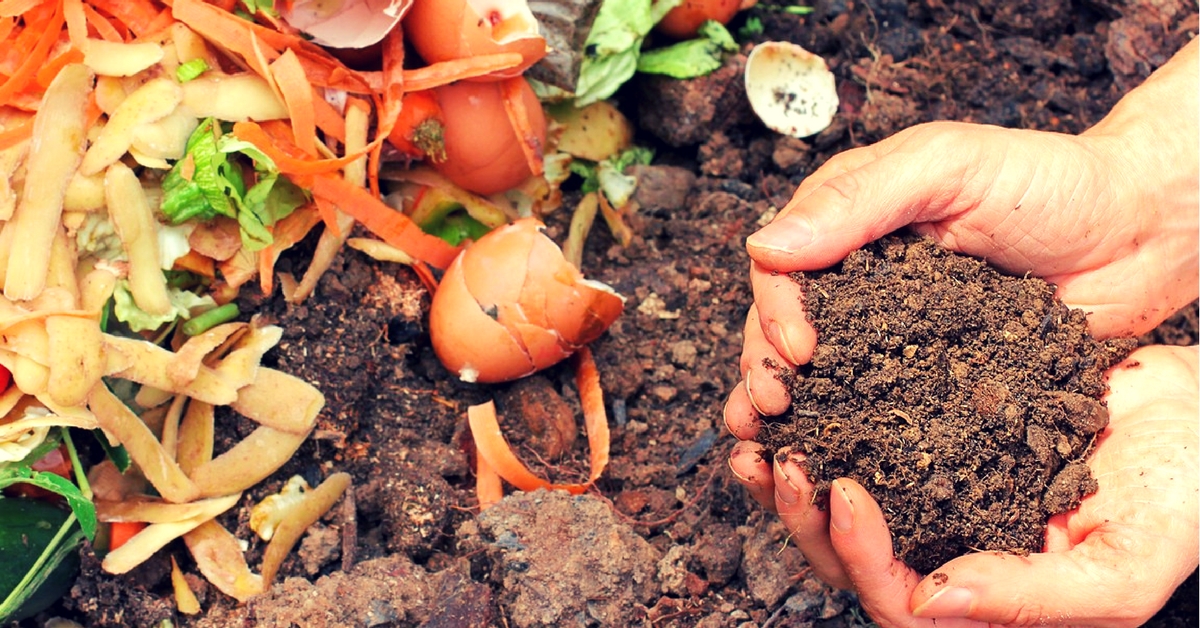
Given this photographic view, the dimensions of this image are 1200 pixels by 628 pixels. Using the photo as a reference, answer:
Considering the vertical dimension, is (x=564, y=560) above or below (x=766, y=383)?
below

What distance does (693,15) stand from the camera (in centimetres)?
254

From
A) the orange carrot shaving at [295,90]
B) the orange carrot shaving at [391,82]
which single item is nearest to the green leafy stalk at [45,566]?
the orange carrot shaving at [295,90]

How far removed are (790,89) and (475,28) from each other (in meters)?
0.88

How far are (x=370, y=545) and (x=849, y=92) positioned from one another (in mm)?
1576

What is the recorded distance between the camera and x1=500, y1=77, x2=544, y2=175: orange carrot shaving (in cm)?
217

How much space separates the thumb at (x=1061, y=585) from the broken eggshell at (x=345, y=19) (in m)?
1.43

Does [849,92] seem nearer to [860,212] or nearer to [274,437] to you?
[860,212]

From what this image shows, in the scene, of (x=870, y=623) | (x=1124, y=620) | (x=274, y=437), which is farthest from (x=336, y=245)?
(x=1124, y=620)

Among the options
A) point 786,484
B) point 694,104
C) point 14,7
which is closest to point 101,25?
A: point 14,7

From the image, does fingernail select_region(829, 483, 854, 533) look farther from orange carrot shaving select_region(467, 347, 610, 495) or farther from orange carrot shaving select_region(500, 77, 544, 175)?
orange carrot shaving select_region(500, 77, 544, 175)

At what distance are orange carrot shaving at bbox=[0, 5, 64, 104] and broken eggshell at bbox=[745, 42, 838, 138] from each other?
1493mm

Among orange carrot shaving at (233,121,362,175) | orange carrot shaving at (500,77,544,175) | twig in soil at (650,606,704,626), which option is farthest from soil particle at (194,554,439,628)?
orange carrot shaving at (500,77,544,175)

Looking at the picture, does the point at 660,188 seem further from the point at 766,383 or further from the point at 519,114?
the point at 766,383

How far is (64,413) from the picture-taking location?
6.02 feet
